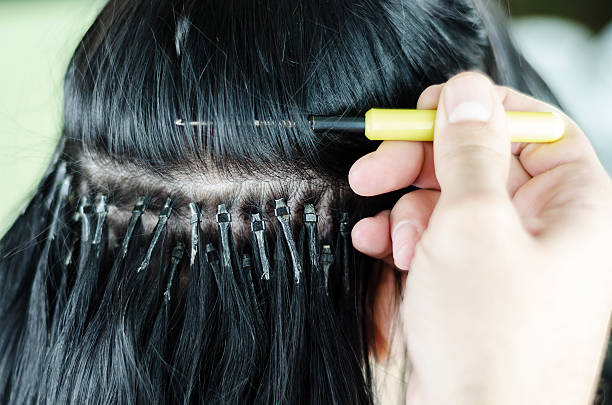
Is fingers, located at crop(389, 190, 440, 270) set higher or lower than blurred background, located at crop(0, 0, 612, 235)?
lower

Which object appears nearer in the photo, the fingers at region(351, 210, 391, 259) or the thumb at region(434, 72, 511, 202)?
the thumb at region(434, 72, 511, 202)

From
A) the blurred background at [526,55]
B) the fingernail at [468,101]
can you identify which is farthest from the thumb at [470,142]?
the blurred background at [526,55]

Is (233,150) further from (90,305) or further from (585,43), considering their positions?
(585,43)

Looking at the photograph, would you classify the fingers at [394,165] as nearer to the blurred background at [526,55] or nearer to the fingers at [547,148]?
the fingers at [547,148]

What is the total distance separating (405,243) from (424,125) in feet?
0.46

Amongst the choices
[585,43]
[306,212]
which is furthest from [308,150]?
[585,43]

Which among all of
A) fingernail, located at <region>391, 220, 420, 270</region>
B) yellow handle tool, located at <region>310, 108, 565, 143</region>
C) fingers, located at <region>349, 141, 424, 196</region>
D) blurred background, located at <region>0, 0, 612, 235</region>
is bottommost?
fingernail, located at <region>391, 220, 420, 270</region>

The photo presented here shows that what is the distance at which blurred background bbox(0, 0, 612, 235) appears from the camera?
→ 159cm

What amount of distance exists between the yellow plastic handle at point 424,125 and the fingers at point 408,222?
0.31ft

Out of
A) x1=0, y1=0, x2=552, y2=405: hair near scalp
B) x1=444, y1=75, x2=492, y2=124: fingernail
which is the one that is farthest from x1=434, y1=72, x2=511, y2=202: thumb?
x1=0, y1=0, x2=552, y2=405: hair near scalp

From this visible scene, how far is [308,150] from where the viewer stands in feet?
1.79

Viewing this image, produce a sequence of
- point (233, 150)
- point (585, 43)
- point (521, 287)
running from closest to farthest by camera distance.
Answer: point (521, 287) < point (233, 150) < point (585, 43)

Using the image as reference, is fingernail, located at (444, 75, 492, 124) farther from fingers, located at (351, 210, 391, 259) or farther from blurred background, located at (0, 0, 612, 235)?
blurred background, located at (0, 0, 612, 235)

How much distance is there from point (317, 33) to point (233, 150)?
0.17 meters
